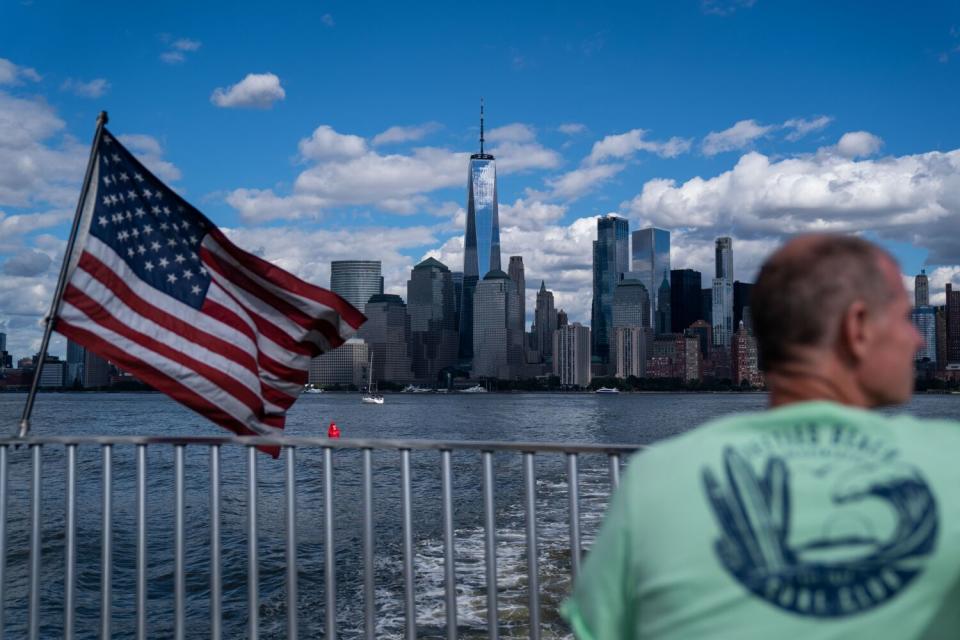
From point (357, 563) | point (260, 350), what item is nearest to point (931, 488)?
point (260, 350)

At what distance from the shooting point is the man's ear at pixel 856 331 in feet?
5.77

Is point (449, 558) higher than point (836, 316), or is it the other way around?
point (836, 316)

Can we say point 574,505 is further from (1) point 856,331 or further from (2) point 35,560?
(2) point 35,560

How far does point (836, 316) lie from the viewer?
1.76 meters

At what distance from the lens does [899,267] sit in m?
1.85

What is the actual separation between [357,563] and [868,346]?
1617 centimetres

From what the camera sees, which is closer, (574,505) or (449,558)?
(574,505)

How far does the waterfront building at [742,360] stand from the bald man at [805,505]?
625 feet

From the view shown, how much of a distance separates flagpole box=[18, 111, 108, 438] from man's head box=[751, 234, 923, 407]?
14.6 ft

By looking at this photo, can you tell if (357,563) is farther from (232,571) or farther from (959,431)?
(959,431)

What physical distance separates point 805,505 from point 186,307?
15.0 feet

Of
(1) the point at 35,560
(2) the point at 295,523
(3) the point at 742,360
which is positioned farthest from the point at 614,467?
(3) the point at 742,360

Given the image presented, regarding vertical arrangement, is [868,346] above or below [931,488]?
above

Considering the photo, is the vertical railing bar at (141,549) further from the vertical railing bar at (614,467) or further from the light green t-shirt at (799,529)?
the light green t-shirt at (799,529)
